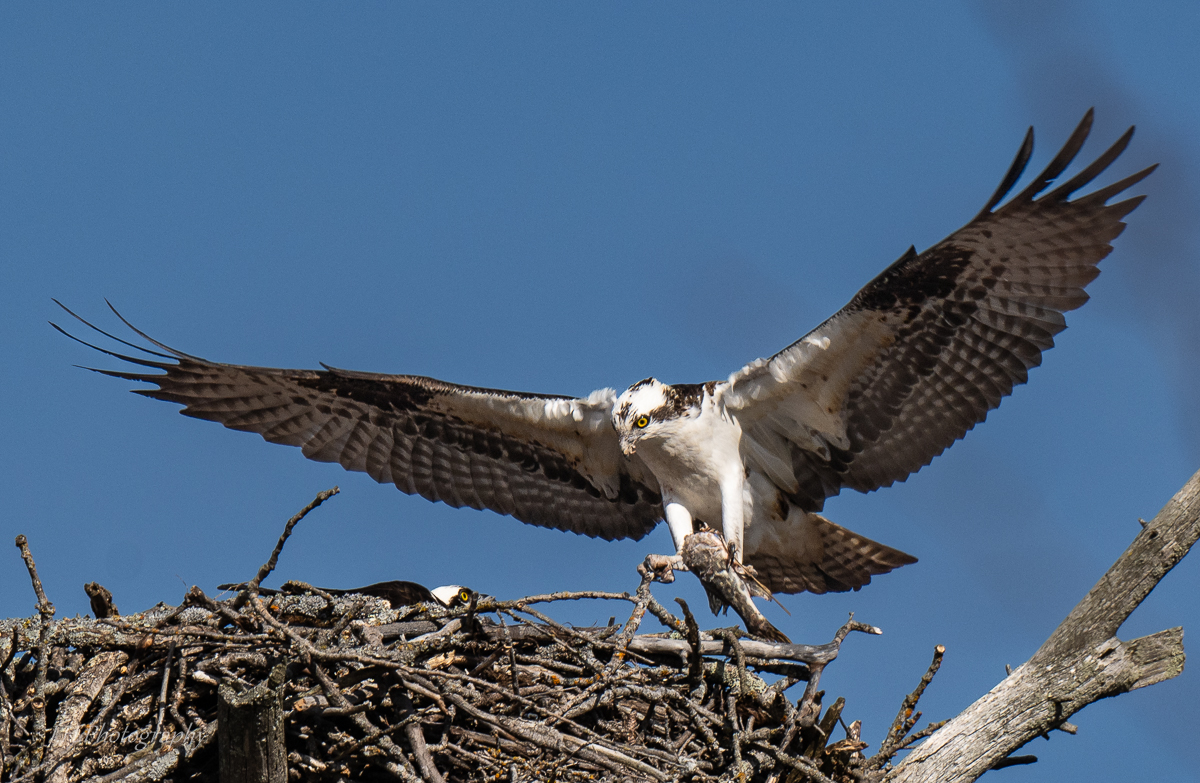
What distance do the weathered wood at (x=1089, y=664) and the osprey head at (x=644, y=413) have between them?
9.99 ft

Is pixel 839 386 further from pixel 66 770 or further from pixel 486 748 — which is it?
pixel 66 770

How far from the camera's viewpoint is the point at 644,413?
7355 mm

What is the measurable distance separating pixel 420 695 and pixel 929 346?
3869 millimetres

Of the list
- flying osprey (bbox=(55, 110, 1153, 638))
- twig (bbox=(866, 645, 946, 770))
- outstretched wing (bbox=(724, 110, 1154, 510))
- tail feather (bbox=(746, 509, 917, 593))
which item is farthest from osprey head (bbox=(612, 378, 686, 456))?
twig (bbox=(866, 645, 946, 770))

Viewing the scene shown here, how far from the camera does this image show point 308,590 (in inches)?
223

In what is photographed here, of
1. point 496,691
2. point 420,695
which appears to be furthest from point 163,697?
point 496,691

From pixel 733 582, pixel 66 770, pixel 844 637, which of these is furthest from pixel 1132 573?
pixel 66 770

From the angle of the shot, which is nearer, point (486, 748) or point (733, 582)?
point (486, 748)

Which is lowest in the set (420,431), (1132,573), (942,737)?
(942,737)

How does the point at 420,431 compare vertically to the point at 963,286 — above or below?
above

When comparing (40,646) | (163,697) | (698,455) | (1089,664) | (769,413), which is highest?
(769,413)

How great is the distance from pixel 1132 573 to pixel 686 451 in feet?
10.5

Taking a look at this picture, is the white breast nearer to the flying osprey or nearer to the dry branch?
the flying osprey

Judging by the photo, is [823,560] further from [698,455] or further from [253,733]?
[253,733]
